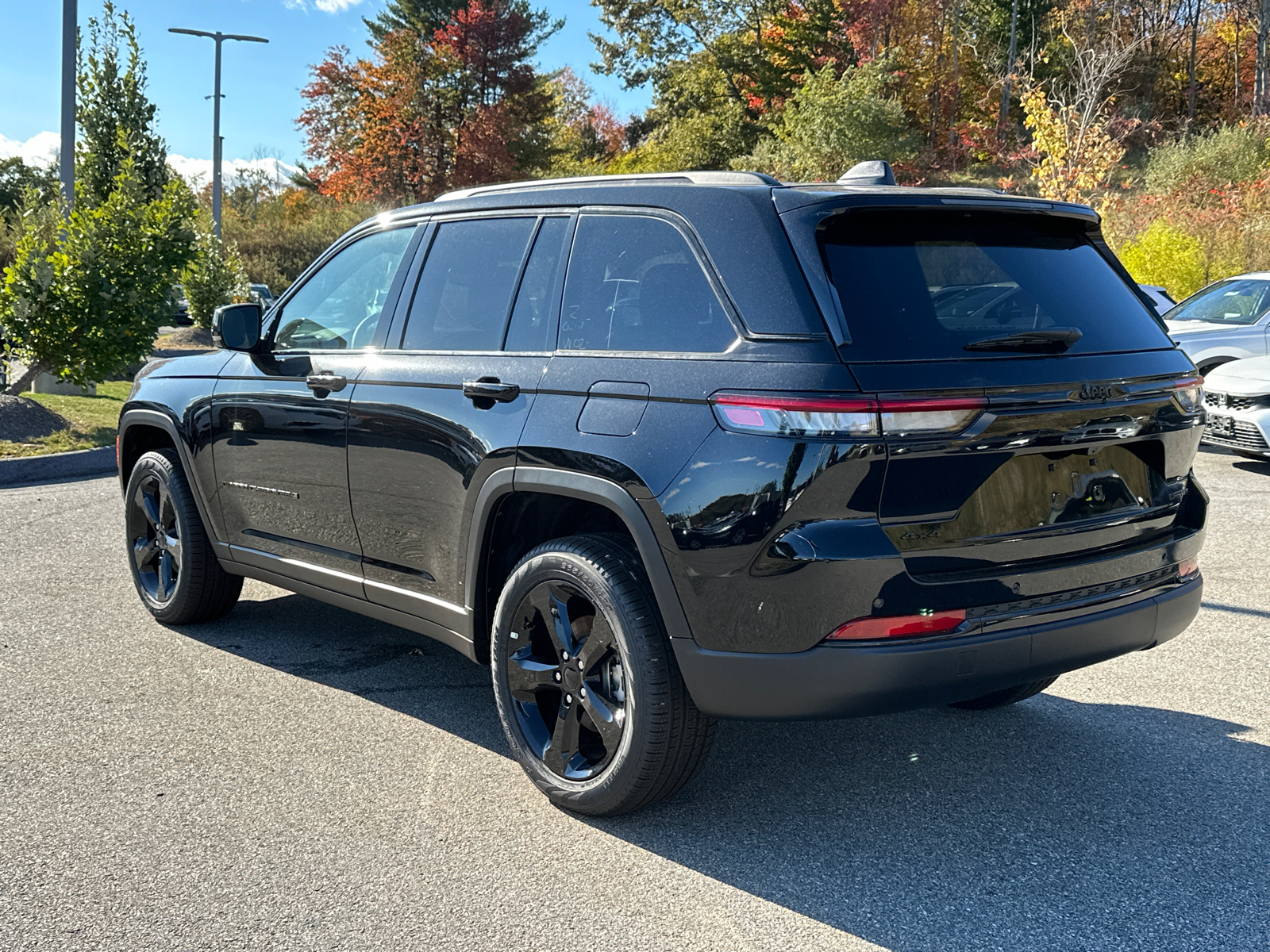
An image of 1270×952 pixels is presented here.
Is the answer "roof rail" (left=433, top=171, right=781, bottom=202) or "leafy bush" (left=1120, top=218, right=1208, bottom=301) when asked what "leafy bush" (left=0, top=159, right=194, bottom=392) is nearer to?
"roof rail" (left=433, top=171, right=781, bottom=202)

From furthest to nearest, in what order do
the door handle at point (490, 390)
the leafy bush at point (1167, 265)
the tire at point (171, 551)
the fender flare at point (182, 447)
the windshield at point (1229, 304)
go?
the leafy bush at point (1167, 265)
the windshield at point (1229, 304)
the tire at point (171, 551)
the fender flare at point (182, 447)
the door handle at point (490, 390)

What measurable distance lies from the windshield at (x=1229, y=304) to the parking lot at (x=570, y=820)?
8292 mm

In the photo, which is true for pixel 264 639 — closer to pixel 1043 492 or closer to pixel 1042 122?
pixel 1043 492

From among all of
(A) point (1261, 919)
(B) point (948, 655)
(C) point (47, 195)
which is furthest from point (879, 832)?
(C) point (47, 195)

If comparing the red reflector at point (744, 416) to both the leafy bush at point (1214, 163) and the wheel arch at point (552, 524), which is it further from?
the leafy bush at point (1214, 163)

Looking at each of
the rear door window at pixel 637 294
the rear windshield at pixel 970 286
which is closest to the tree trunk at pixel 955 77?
the rear windshield at pixel 970 286

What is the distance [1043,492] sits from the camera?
311 centimetres

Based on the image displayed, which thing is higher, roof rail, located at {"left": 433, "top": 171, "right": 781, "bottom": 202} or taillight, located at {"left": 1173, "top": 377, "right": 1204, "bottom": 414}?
roof rail, located at {"left": 433, "top": 171, "right": 781, "bottom": 202}

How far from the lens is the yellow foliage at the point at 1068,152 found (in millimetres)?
24281

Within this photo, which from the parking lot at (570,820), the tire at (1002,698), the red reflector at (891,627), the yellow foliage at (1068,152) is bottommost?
the parking lot at (570,820)

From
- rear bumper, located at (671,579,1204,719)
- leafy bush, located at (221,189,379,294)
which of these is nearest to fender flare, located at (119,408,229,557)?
rear bumper, located at (671,579,1204,719)

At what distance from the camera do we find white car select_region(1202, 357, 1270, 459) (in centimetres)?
1003

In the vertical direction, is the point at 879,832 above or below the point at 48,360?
below

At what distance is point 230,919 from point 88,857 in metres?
0.59
